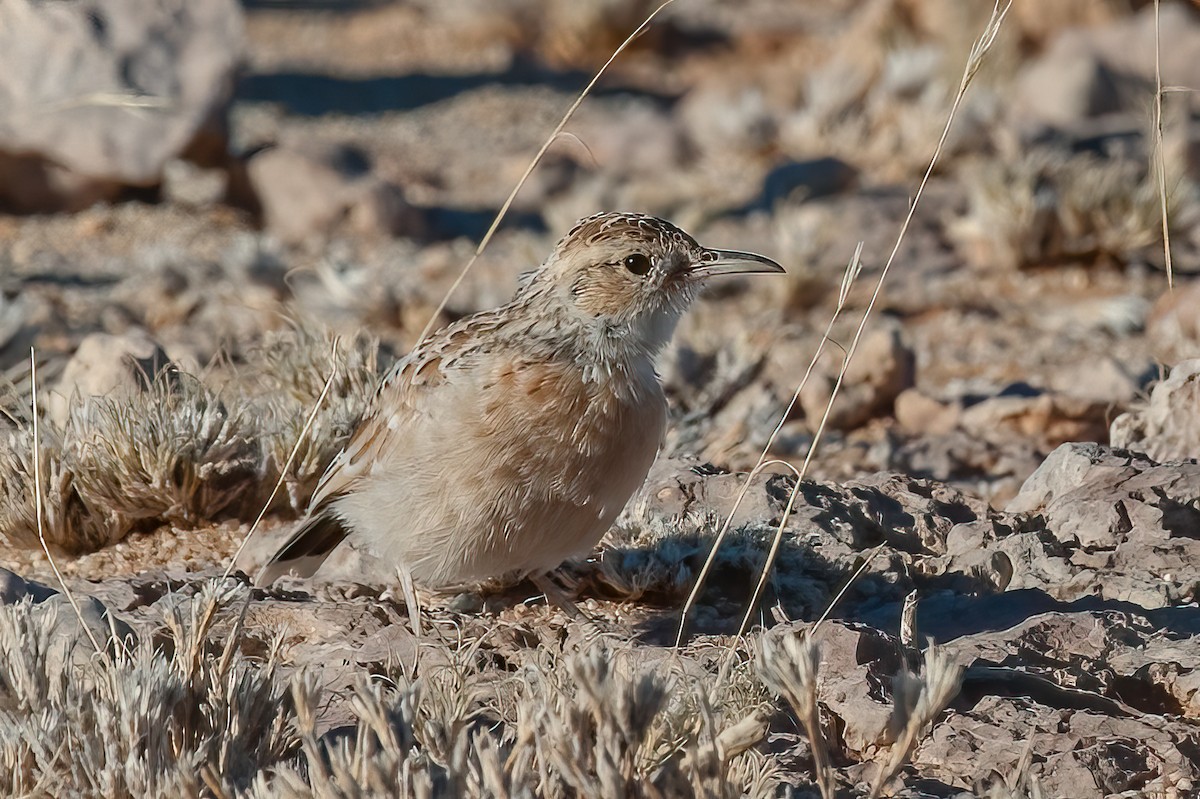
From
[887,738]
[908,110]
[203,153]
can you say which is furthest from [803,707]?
[908,110]

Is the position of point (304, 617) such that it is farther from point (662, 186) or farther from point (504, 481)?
point (662, 186)

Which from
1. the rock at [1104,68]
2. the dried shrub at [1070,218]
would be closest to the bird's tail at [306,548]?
the dried shrub at [1070,218]

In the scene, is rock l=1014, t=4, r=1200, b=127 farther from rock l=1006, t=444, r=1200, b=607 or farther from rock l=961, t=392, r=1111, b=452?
rock l=1006, t=444, r=1200, b=607

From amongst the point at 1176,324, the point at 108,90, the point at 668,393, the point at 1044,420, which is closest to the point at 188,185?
the point at 108,90

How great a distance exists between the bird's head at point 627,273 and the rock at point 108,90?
264 inches

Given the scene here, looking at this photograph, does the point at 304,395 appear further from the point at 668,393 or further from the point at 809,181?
the point at 809,181

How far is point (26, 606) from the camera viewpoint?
3695mm

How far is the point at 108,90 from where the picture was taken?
10.2 m

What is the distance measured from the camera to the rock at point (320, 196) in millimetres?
11242

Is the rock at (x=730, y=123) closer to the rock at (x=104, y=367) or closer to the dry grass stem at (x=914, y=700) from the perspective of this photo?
the rock at (x=104, y=367)

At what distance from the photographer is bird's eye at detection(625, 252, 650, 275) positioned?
4375 mm

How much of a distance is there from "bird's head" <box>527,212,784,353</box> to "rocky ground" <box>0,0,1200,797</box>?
59cm

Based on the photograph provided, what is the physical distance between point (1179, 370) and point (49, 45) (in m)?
7.87

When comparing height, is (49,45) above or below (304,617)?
above
